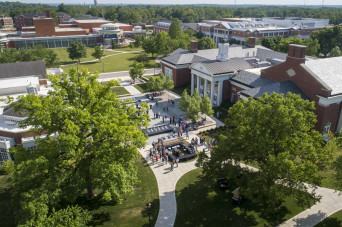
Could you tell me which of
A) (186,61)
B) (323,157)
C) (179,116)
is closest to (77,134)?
(323,157)

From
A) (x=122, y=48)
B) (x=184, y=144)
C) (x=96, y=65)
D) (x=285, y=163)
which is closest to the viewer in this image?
(x=285, y=163)

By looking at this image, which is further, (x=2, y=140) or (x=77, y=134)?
(x=2, y=140)

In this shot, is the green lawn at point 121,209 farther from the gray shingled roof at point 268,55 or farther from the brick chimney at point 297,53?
the gray shingled roof at point 268,55

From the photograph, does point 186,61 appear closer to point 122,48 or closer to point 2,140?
point 2,140

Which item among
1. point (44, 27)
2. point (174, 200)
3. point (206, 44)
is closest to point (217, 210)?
point (174, 200)

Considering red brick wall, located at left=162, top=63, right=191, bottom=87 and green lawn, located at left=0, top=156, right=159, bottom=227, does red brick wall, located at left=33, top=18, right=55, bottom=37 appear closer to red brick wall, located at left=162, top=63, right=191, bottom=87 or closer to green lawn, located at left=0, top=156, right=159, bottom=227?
red brick wall, located at left=162, top=63, right=191, bottom=87

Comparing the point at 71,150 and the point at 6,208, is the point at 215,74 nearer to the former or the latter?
the point at 71,150

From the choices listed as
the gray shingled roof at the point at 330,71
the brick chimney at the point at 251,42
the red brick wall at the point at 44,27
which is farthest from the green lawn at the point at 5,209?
the red brick wall at the point at 44,27

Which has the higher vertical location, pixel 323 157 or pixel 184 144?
pixel 323 157
